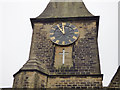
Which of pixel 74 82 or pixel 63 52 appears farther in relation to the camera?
pixel 63 52

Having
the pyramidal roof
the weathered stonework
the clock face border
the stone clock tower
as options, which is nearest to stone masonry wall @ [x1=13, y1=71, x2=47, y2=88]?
the stone clock tower

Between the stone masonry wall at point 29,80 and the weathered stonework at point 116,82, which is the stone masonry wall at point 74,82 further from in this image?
the weathered stonework at point 116,82

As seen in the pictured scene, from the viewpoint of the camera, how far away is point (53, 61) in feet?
57.5

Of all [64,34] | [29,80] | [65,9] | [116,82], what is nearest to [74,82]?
[116,82]

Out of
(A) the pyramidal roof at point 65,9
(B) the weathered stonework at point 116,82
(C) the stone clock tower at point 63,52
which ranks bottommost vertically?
(B) the weathered stonework at point 116,82

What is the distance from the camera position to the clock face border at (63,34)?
18.3 metres

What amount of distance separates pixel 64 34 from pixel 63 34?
59 millimetres

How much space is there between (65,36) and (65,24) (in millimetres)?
1151

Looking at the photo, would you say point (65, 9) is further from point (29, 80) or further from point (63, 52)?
point (29, 80)

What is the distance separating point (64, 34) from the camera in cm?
1856

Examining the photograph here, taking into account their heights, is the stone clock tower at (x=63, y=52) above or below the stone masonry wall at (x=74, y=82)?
above

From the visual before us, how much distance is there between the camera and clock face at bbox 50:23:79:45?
18.4 metres

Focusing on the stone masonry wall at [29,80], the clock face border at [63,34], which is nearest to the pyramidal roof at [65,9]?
the clock face border at [63,34]

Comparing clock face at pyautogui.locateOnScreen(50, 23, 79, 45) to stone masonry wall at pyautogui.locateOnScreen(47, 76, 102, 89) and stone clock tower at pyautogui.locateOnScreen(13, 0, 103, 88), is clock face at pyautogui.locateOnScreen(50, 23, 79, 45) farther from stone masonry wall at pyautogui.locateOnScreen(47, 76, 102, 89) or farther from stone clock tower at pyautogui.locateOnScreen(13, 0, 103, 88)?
stone masonry wall at pyautogui.locateOnScreen(47, 76, 102, 89)
